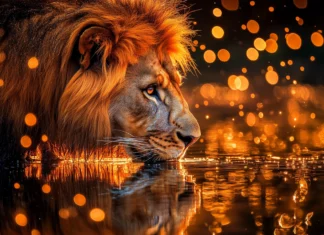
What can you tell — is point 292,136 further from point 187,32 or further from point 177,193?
point 177,193

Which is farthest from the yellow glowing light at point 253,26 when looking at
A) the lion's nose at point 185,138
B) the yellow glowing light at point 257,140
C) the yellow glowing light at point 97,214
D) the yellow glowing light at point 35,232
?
the yellow glowing light at point 35,232

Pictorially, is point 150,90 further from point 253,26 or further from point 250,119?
point 253,26

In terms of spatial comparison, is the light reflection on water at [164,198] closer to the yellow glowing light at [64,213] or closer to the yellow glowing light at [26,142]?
the yellow glowing light at [64,213]

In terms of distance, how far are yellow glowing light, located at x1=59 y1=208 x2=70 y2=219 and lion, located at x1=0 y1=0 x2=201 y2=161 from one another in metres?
1.38

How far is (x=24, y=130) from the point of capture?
4.89m

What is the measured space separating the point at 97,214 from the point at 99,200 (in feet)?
1.14

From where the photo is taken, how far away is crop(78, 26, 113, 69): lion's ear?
466cm

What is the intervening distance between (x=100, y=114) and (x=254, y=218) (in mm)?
1789

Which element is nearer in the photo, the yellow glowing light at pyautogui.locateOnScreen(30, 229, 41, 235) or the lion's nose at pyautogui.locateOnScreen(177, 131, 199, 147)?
the yellow glowing light at pyautogui.locateOnScreen(30, 229, 41, 235)

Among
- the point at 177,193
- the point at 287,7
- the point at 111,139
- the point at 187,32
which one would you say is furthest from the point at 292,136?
the point at 287,7

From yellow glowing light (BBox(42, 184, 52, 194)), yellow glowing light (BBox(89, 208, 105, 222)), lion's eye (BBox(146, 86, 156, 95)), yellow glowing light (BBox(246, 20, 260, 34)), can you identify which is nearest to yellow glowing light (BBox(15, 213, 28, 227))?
yellow glowing light (BBox(89, 208, 105, 222))

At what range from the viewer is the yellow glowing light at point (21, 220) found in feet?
10.3

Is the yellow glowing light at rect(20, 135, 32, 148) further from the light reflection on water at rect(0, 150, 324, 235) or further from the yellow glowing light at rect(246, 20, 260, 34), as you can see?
the yellow glowing light at rect(246, 20, 260, 34)

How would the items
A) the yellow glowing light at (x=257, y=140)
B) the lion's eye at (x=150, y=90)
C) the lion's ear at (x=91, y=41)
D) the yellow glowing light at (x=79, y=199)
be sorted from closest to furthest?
the yellow glowing light at (x=79, y=199), the lion's ear at (x=91, y=41), the lion's eye at (x=150, y=90), the yellow glowing light at (x=257, y=140)
